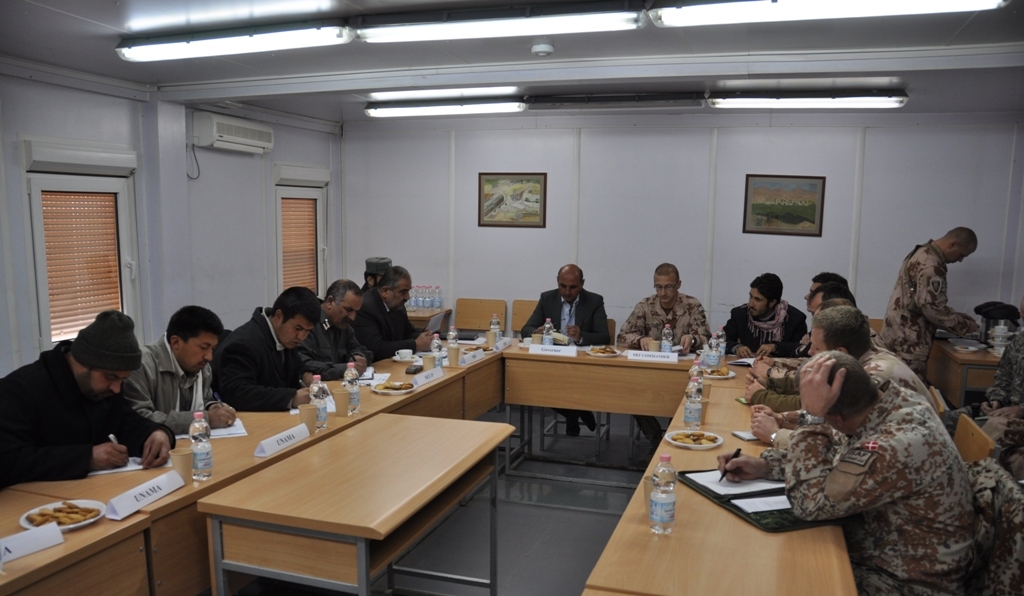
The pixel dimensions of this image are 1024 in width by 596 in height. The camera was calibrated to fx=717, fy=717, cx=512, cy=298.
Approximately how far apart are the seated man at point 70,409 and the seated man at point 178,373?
28cm

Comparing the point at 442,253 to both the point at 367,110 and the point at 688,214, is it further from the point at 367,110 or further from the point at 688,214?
the point at 688,214

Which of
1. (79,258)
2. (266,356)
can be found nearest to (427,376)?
(266,356)

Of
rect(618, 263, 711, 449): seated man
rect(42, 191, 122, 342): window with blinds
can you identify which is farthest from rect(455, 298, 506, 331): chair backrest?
rect(42, 191, 122, 342): window with blinds

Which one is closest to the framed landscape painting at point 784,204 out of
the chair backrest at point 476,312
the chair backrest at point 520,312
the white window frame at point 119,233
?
the chair backrest at point 520,312

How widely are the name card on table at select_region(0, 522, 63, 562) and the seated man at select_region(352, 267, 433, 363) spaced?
300cm

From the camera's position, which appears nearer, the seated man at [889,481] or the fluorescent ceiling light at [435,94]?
the seated man at [889,481]

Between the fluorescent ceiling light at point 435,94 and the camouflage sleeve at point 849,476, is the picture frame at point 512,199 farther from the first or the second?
the camouflage sleeve at point 849,476

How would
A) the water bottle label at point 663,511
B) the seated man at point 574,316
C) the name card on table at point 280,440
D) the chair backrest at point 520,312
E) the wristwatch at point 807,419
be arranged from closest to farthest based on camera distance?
the water bottle label at point 663,511 → the name card on table at point 280,440 → the wristwatch at point 807,419 → the seated man at point 574,316 → the chair backrest at point 520,312

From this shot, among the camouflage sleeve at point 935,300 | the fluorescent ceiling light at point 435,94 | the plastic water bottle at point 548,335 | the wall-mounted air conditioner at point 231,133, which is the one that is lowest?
the plastic water bottle at point 548,335

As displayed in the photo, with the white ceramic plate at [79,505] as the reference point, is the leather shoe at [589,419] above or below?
below

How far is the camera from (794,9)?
→ 3320 millimetres

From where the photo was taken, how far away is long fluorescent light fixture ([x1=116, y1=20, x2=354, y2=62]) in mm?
3857

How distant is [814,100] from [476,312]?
12.3ft

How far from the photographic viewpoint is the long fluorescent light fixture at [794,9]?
320 cm
